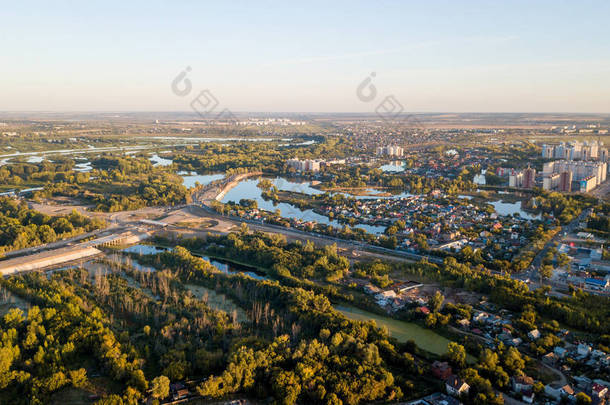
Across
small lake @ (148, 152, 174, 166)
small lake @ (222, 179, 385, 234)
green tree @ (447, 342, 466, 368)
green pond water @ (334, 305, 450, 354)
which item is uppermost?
small lake @ (148, 152, 174, 166)

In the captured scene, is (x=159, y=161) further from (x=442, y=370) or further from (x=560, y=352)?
(x=560, y=352)

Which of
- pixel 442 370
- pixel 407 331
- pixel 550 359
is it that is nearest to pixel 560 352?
pixel 550 359

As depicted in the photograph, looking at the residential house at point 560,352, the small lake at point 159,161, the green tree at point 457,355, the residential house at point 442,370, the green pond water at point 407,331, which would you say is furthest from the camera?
the small lake at point 159,161

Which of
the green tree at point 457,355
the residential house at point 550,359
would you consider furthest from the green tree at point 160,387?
the residential house at point 550,359

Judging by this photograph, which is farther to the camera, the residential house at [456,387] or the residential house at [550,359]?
the residential house at [550,359]

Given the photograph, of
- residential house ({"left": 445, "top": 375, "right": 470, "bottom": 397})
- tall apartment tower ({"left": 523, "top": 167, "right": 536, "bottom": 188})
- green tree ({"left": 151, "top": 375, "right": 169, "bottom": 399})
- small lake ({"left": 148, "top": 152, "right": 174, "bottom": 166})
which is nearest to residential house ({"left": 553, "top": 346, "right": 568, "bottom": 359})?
residential house ({"left": 445, "top": 375, "right": 470, "bottom": 397})

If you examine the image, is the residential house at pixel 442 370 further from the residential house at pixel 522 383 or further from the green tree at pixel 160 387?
the green tree at pixel 160 387

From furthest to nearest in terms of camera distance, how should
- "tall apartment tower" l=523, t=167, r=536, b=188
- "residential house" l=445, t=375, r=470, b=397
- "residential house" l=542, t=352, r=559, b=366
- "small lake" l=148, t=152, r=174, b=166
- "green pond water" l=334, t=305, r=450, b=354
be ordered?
"small lake" l=148, t=152, r=174, b=166 → "tall apartment tower" l=523, t=167, r=536, b=188 → "green pond water" l=334, t=305, r=450, b=354 → "residential house" l=542, t=352, r=559, b=366 → "residential house" l=445, t=375, r=470, b=397

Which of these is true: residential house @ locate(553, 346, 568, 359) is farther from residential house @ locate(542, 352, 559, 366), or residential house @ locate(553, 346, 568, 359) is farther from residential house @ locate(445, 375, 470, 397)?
residential house @ locate(445, 375, 470, 397)
